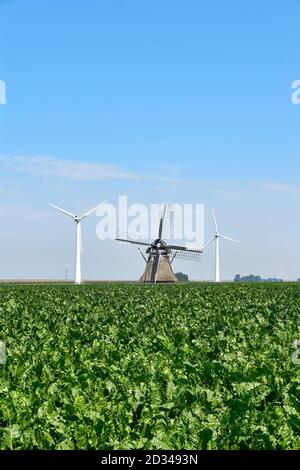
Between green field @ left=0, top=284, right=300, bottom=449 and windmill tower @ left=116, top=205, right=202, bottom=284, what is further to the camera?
windmill tower @ left=116, top=205, right=202, bottom=284

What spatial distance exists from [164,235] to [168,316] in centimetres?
9930

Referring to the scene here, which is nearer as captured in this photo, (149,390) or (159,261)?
(149,390)

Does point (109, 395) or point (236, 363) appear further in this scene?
point (236, 363)

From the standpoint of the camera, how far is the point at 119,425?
9.53 metres

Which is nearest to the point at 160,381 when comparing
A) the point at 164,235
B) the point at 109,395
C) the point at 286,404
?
the point at 109,395

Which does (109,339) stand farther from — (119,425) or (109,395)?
(119,425)

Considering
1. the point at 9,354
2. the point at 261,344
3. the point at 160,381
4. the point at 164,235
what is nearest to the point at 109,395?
the point at 160,381

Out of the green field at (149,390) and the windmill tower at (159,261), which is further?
the windmill tower at (159,261)
